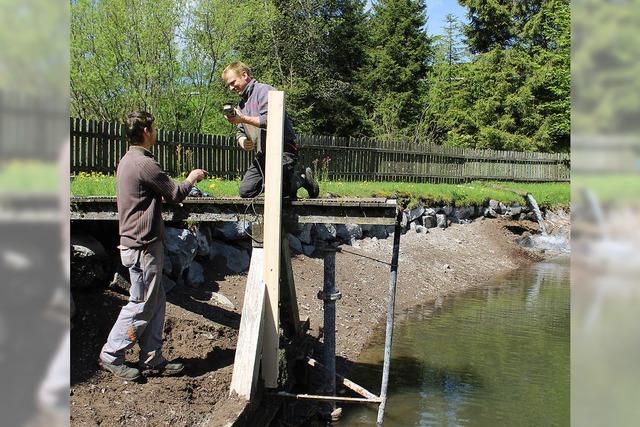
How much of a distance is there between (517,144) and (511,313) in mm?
25905

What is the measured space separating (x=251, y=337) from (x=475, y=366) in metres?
4.87

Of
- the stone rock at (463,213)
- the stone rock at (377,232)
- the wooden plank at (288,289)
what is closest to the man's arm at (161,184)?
the wooden plank at (288,289)

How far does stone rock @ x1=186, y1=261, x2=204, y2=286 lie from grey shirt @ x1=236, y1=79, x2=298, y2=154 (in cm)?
314

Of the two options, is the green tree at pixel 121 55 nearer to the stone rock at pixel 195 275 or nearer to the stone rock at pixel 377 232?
the stone rock at pixel 377 232

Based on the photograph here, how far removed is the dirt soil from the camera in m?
5.02

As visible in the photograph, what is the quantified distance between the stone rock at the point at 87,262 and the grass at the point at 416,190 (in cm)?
167

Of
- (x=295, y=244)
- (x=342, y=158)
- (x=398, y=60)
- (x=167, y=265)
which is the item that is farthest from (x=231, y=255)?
(x=398, y=60)

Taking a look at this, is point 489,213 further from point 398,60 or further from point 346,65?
point 398,60

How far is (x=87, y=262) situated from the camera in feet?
22.4

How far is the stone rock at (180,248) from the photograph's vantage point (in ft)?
28.6

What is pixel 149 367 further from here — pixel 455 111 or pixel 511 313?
pixel 455 111

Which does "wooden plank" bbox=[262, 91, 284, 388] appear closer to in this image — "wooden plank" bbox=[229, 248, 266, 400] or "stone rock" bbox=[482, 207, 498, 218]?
"wooden plank" bbox=[229, 248, 266, 400]

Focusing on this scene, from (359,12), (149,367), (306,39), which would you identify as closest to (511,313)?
(149,367)

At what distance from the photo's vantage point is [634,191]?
852mm
